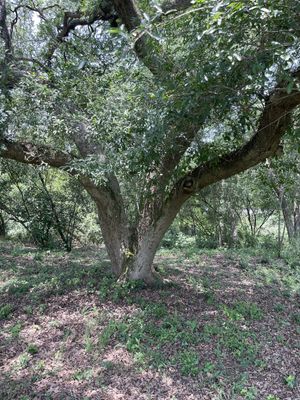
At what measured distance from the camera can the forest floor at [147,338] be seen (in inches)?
99.1

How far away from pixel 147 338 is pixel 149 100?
89.6 inches

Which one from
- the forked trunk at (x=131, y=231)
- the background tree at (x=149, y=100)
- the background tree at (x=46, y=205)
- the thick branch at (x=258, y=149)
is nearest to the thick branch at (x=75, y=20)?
the background tree at (x=149, y=100)

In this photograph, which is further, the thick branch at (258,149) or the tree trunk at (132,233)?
the tree trunk at (132,233)

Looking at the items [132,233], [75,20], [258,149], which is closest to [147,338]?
[132,233]

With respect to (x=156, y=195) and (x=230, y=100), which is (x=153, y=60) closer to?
(x=230, y=100)

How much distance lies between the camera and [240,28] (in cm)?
175

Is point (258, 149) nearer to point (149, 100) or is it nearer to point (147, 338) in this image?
point (149, 100)

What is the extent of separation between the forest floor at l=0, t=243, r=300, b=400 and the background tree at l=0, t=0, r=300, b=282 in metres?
0.68

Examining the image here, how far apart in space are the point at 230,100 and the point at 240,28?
1.59ft

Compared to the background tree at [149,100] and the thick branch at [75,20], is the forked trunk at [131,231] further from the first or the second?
the thick branch at [75,20]

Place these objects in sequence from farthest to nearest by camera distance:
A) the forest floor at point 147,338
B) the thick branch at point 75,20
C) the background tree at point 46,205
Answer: the background tree at point 46,205 < the thick branch at point 75,20 < the forest floor at point 147,338

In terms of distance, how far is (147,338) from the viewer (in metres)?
3.10

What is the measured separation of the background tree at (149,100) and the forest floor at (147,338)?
0.68 m

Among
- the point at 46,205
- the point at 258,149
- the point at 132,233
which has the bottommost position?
the point at 132,233
